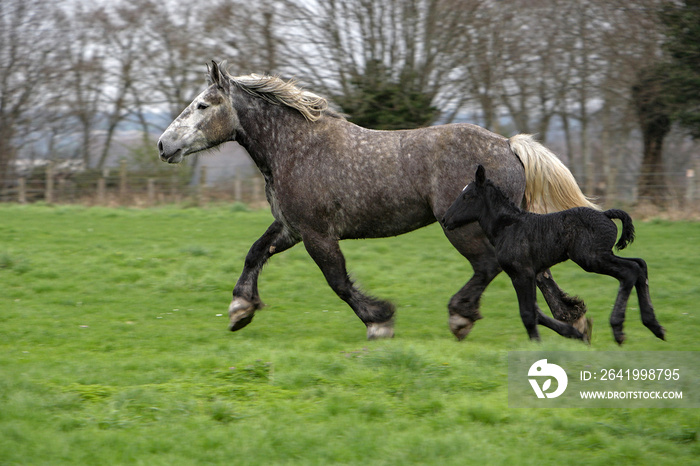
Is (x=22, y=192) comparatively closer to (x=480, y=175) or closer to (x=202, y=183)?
(x=202, y=183)

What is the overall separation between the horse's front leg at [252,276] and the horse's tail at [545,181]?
7.62 feet

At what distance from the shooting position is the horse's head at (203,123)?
740 cm

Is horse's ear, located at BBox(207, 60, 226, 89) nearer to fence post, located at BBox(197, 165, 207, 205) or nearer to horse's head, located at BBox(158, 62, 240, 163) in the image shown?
horse's head, located at BBox(158, 62, 240, 163)

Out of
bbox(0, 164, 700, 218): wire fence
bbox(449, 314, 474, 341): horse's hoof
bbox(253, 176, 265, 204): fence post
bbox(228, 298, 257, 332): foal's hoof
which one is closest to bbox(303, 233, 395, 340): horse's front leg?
bbox(449, 314, 474, 341): horse's hoof

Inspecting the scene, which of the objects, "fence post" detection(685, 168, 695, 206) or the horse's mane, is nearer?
the horse's mane

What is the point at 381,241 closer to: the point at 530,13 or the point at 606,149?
the point at 530,13

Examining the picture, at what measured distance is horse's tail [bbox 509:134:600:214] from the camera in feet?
22.7

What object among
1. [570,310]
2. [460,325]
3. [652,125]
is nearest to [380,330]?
[460,325]

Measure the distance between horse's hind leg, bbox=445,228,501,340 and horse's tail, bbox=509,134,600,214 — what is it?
610 millimetres

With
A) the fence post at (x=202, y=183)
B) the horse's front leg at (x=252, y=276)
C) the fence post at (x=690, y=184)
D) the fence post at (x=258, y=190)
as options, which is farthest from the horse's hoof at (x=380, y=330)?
the fence post at (x=202, y=183)

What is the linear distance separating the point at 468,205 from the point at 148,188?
67.1 feet

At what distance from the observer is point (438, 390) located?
16.8 ft

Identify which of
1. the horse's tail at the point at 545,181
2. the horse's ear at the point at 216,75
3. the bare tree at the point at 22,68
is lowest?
the horse's tail at the point at 545,181

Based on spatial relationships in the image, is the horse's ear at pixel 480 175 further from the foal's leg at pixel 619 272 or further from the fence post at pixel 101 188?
the fence post at pixel 101 188
